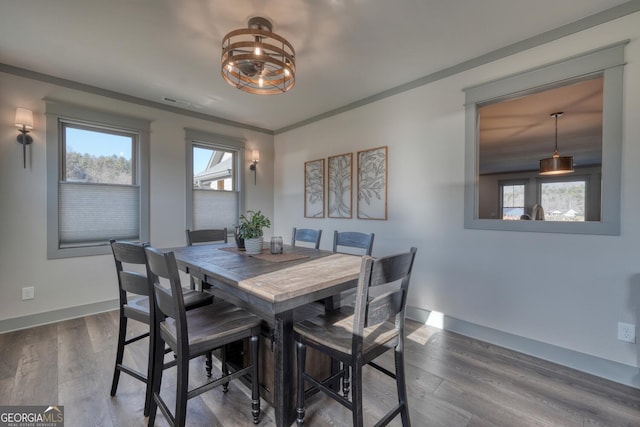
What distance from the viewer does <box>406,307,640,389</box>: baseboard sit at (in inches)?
75.7

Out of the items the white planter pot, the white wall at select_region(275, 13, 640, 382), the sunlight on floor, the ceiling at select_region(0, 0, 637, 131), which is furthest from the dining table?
the ceiling at select_region(0, 0, 637, 131)

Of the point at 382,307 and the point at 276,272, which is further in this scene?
the point at 276,272

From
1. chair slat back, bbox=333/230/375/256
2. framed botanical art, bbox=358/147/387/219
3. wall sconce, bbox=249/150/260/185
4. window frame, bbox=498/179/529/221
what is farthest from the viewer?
window frame, bbox=498/179/529/221

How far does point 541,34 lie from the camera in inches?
87.4

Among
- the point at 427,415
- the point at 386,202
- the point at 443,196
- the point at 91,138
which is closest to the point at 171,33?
the point at 91,138

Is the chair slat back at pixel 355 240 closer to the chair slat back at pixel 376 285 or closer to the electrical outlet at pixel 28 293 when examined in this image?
the chair slat back at pixel 376 285

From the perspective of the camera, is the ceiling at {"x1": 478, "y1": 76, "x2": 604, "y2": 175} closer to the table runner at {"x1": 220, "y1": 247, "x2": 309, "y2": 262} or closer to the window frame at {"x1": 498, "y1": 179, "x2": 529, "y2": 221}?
the window frame at {"x1": 498, "y1": 179, "x2": 529, "y2": 221}

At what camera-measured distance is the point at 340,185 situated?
380 cm

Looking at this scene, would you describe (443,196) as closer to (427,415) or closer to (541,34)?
(541,34)

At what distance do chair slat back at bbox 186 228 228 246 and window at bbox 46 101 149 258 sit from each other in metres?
1.16

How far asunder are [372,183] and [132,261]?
103 inches

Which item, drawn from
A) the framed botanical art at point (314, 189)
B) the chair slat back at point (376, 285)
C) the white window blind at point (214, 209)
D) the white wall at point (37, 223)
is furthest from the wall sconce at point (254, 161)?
the chair slat back at point (376, 285)

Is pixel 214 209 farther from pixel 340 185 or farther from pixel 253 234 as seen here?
pixel 253 234

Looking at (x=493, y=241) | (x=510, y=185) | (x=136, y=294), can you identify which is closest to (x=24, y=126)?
(x=136, y=294)
